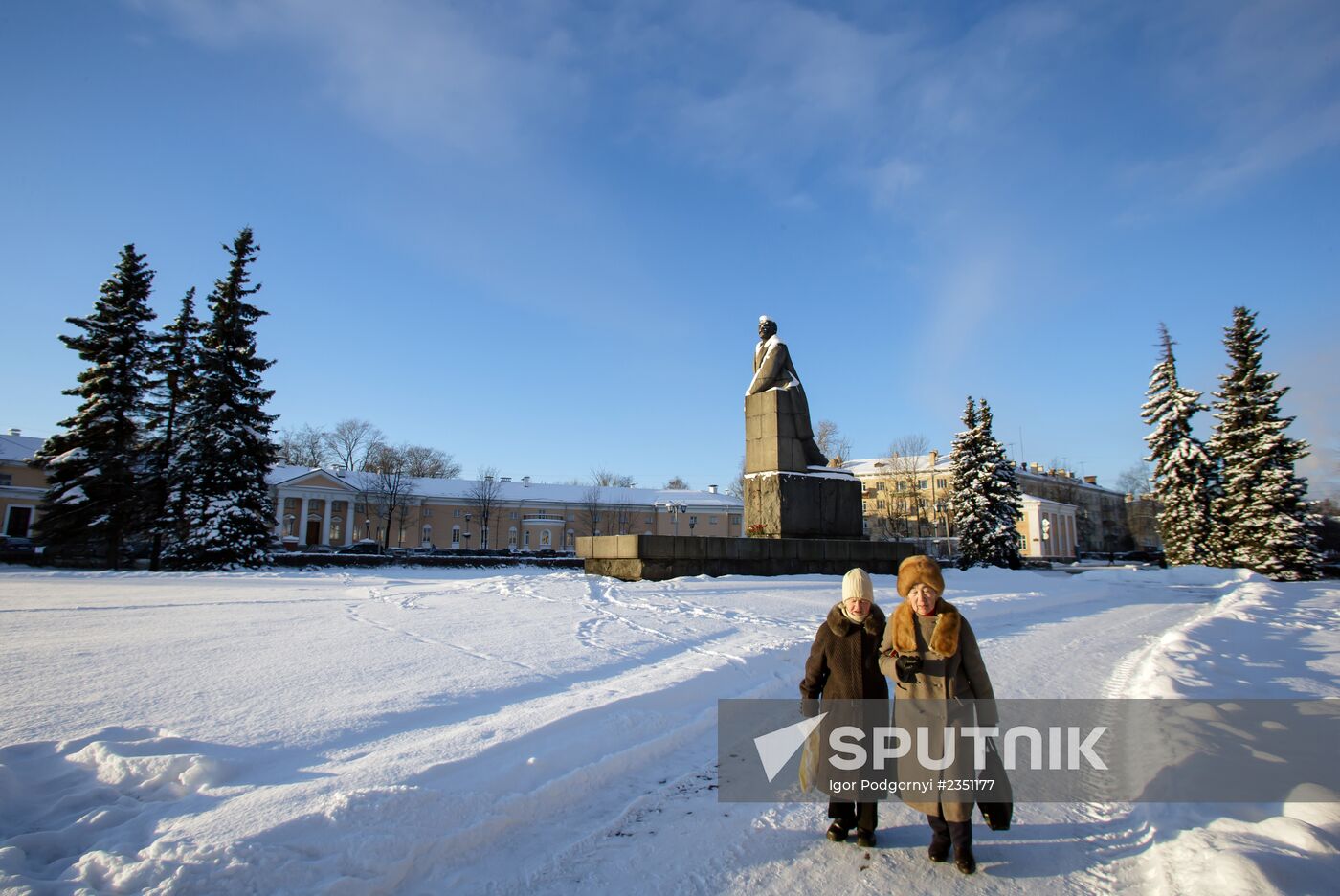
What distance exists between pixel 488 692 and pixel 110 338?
27.6 meters

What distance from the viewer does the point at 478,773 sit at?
3.92m

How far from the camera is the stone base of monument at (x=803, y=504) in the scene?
48.2 ft

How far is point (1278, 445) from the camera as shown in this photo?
94.3 feet

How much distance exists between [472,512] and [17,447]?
32.4 m

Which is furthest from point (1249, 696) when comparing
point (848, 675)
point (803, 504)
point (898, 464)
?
point (898, 464)

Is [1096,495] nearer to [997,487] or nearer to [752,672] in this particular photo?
[997,487]

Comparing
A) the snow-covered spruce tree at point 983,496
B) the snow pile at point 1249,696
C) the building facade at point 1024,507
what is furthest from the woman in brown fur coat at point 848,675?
the building facade at point 1024,507

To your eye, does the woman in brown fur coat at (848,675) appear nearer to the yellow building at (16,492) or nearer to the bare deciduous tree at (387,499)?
the bare deciduous tree at (387,499)

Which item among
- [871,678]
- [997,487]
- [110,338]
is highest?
[110,338]

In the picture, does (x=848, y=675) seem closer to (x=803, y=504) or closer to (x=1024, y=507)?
(x=803, y=504)

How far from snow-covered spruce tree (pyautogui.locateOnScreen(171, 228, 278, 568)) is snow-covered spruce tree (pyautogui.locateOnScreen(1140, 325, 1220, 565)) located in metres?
37.6

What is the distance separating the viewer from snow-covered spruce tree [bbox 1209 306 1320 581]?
1090 inches

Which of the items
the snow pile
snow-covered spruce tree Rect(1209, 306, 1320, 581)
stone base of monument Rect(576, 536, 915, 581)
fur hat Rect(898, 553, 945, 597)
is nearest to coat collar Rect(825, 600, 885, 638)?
fur hat Rect(898, 553, 945, 597)

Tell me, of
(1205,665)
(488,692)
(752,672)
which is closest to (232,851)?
(488,692)
